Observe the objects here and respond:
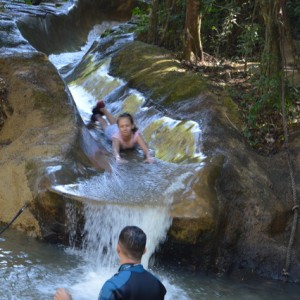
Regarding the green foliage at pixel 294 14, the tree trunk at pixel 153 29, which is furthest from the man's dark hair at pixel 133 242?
the tree trunk at pixel 153 29

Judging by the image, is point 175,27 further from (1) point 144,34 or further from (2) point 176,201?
(2) point 176,201

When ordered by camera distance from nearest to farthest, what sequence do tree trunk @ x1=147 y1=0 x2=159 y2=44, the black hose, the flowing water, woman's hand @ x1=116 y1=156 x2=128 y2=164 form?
the flowing water → the black hose → woman's hand @ x1=116 y1=156 x2=128 y2=164 → tree trunk @ x1=147 y1=0 x2=159 y2=44

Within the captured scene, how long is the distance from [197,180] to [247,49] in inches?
125

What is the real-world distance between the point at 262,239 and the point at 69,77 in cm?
776

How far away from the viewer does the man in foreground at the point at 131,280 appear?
9.95 ft

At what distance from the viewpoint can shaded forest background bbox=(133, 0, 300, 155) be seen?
319 inches

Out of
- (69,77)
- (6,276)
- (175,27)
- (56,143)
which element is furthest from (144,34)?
(6,276)

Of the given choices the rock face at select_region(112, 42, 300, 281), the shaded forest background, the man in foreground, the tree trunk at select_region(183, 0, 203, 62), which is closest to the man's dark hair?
the man in foreground

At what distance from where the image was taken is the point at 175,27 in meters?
12.2

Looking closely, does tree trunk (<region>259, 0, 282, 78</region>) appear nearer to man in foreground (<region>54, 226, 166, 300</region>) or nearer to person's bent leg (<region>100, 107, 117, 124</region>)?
person's bent leg (<region>100, 107, 117, 124</region>)

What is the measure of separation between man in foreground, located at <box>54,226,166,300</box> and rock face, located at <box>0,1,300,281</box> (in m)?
2.96

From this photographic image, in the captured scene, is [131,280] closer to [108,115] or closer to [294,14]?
[108,115]

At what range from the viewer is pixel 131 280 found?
3.07 m

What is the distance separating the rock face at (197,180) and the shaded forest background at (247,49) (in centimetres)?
35
